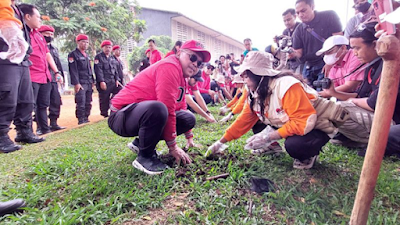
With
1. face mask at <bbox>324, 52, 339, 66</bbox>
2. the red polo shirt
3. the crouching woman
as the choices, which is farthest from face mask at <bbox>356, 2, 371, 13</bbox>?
the red polo shirt

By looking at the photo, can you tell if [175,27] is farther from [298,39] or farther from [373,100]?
[373,100]

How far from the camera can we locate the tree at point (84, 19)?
12539 mm

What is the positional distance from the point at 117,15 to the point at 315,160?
1604 centimetres

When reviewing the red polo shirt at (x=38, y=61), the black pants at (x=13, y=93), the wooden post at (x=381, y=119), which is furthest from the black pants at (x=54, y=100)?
the wooden post at (x=381, y=119)

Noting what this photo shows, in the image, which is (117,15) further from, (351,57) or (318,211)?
(318,211)

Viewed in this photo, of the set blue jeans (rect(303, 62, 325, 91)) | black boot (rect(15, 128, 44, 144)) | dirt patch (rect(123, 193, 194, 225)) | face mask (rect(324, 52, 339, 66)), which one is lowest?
black boot (rect(15, 128, 44, 144))

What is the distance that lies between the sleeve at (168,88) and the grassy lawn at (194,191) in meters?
0.45

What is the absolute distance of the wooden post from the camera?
1091 mm

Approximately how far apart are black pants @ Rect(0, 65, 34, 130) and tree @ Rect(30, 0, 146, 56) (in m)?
9.96

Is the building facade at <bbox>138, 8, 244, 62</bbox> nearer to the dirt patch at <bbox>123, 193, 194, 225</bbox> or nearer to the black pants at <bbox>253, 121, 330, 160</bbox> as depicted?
the black pants at <bbox>253, 121, 330, 160</bbox>

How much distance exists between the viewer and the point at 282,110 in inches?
83.1

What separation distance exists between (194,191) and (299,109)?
1.10 metres

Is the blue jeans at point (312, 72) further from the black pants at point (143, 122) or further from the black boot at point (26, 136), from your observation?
the black boot at point (26, 136)

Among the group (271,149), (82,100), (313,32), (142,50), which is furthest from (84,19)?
(271,149)
